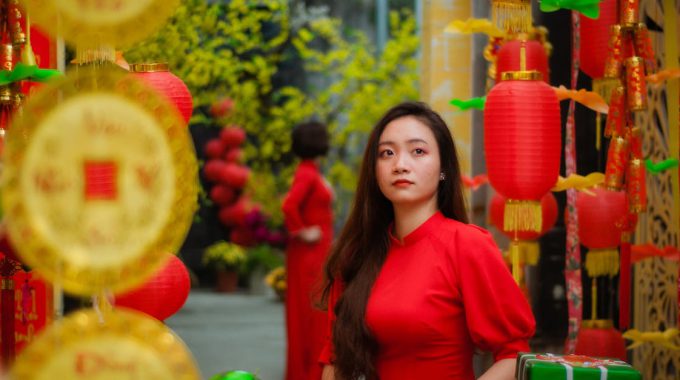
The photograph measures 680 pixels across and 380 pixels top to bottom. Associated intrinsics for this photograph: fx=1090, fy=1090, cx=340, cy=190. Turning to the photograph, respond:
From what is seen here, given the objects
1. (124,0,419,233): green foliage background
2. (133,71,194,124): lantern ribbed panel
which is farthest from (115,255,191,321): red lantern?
(124,0,419,233): green foliage background

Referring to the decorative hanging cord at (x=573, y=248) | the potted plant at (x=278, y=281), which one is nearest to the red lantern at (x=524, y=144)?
the decorative hanging cord at (x=573, y=248)

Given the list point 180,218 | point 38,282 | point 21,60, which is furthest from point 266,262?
point 180,218

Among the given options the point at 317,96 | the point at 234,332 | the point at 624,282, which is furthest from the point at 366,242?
the point at 317,96

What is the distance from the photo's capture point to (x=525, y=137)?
10.4ft

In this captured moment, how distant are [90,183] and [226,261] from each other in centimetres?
1009

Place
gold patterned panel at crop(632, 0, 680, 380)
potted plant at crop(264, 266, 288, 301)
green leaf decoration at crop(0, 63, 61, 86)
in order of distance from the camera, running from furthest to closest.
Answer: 1. potted plant at crop(264, 266, 288, 301)
2. gold patterned panel at crop(632, 0, 680, 380)
3. green leaf decoration at crop(0, 63, 61, 86)

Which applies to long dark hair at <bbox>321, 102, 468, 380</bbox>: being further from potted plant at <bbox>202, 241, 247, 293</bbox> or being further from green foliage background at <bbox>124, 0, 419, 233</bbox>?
potted plant at <bbox>202, 241, 247, 293</bbox>

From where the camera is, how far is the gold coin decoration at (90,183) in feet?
4.54

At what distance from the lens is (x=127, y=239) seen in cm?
142

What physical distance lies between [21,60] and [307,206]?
365 cm

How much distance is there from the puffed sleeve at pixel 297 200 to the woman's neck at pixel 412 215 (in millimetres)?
3352

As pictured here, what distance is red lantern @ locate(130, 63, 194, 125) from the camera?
270cm

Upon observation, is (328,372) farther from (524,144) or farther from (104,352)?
(104,352)

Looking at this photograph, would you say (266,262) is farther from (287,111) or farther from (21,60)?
(21,60)
